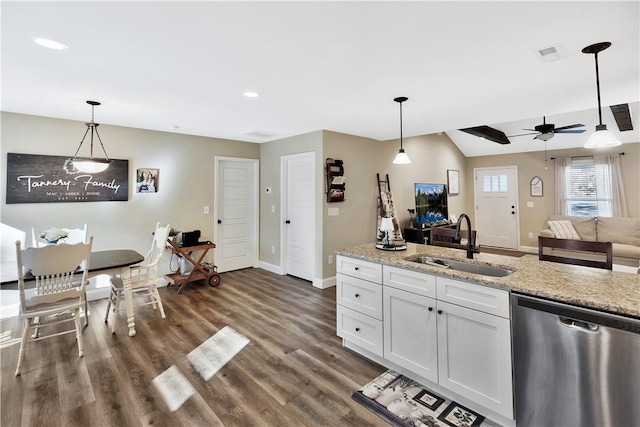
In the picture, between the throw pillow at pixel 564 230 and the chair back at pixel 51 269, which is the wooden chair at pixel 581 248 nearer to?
the chair back at pixel 51 269

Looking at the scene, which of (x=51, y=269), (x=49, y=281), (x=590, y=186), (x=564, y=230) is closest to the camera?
(x=51, y=269)

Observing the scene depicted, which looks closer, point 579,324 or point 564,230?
point 579,324

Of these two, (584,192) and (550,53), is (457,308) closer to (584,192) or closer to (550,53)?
(550,53)

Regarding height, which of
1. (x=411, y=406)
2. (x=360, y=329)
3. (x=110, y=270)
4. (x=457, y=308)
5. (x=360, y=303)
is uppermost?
(x=110, y=270)

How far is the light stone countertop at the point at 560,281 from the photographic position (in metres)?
1.41

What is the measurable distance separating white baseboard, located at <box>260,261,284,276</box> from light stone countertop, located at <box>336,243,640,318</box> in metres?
3.04

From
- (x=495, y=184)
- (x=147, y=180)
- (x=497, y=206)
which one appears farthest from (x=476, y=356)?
(x=495, y=184)

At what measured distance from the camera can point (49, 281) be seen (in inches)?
102

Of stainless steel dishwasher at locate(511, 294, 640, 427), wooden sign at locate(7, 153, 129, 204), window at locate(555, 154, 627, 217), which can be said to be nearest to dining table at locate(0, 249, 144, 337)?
wooden sign at locate(7, 153, 129, 204)

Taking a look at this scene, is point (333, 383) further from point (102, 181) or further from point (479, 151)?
point (479, 151)

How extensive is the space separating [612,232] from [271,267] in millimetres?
6436

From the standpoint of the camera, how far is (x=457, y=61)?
7.11 feet

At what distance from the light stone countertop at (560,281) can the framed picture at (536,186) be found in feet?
18.7

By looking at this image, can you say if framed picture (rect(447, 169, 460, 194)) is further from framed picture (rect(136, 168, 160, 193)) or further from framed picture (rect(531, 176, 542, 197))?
framed picture (rect(136, 168, 160, 193))
